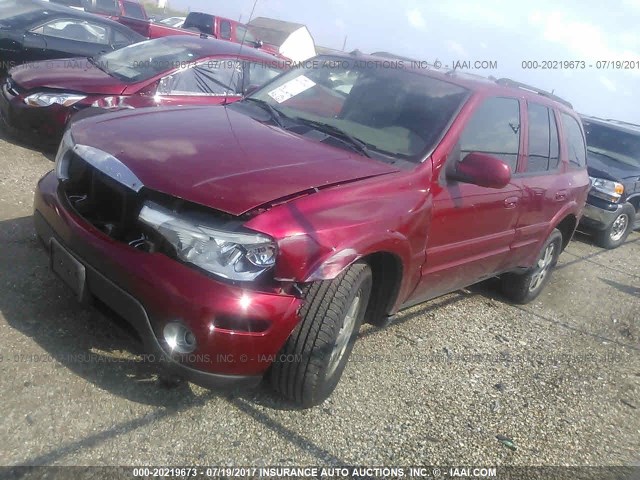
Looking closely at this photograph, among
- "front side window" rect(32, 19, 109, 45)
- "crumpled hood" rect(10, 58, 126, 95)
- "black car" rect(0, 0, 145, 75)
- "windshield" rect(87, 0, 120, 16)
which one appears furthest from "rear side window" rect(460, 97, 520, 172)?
"windshield" rect(87, 0, 120, 16)

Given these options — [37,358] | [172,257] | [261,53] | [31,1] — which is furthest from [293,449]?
[31,1]

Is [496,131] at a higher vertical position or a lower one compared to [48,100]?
higher

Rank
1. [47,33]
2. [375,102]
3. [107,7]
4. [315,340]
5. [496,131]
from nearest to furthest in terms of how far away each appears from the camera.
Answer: [315,340] < [375,102] < [496,131] < [47,33] < [107,7]

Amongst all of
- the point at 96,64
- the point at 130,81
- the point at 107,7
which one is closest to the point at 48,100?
the point at 130,81

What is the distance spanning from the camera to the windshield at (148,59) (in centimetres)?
622

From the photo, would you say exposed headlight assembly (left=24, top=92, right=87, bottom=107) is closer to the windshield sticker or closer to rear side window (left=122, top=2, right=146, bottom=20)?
the windshield sticker

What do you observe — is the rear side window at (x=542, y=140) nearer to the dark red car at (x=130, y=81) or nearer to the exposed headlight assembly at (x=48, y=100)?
the dark red car at (x=130, y=81)

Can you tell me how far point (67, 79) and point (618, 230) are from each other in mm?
7873

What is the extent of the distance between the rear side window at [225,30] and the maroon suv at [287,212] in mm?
13650

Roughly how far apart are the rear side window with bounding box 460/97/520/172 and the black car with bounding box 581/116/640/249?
196 inches

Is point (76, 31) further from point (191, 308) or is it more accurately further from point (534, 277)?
point (191, 308)

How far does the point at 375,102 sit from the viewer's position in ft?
12.3

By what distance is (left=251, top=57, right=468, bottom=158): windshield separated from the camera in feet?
11.3

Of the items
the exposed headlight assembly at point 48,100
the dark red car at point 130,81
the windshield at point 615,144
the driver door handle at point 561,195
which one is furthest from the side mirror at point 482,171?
the windshield at point 615,144
